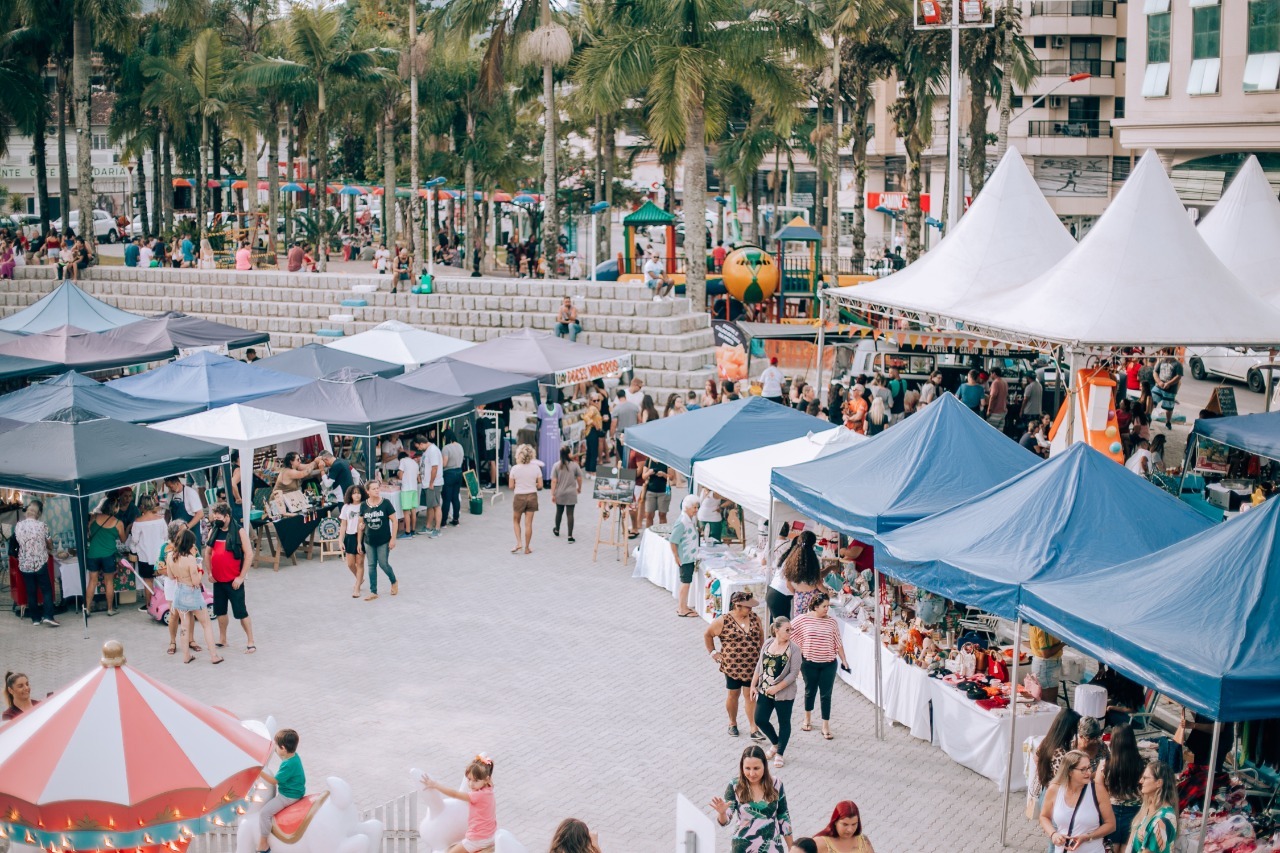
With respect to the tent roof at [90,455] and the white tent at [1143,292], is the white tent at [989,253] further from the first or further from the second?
the tent roof at [90,455]

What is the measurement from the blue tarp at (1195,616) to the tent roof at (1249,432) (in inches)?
308

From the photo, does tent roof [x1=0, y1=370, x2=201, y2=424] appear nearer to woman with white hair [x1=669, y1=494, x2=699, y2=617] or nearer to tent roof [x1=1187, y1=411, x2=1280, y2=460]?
woman with white hair [x1=669, y1=494, x2=699, y2=617]

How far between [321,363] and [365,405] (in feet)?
12.9

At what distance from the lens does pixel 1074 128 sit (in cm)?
6125

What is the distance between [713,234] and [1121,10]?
65.3ft

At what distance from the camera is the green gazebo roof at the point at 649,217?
37.9 meters

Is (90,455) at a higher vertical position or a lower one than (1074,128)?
lower

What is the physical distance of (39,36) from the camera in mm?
42844

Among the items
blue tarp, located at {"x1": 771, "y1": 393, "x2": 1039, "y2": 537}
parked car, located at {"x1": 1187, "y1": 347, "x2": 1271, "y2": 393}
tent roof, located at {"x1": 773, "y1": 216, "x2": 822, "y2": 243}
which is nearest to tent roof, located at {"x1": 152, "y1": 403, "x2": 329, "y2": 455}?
blue tarp, located at {"x1": 771, "y1": 393, "x2": 1039, "y2": 537}

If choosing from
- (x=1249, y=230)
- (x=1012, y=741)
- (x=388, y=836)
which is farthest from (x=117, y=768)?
(x=1249, y=230)

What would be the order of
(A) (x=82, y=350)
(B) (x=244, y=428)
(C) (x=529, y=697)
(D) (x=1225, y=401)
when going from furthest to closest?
(A) (x=82, y=350), (D) (x=1225, y=401), (B) (x=244, y=428), (C) (x=529, y=697)

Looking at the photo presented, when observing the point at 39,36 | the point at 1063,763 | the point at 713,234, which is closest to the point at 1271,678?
the point at 1063,763

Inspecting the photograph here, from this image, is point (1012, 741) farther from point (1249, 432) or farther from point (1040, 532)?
point (1249, 432)

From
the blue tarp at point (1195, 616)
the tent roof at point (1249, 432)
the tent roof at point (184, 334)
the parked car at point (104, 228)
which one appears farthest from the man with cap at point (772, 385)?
the parked car at point (104, 228)
